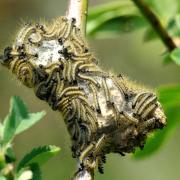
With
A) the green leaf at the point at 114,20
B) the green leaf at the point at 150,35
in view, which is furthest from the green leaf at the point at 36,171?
the green leaf at the point at 150,35

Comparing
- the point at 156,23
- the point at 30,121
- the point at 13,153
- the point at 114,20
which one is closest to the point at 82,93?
the point at 30,121

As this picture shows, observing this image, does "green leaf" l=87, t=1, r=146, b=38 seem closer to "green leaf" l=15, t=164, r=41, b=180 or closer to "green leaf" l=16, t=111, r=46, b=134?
"green leaf" l=16, t=111, r=46, b=134

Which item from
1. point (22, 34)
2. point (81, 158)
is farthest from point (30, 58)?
point (81, 158)

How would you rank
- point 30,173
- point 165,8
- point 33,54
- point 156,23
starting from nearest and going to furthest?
point 30,173 < point 33,54 < point 156,23 < point 165,8

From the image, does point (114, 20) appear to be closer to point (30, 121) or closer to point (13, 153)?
point (30, 121)

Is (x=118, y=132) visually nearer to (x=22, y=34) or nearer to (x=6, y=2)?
(x=22, y=34)

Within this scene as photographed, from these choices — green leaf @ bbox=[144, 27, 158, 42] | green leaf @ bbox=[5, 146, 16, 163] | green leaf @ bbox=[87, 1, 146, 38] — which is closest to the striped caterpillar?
green leaf @ bbox=[5, 146, 16, 163]
